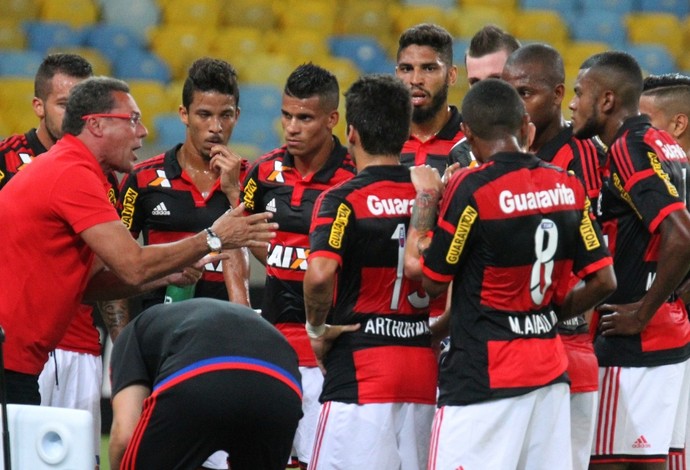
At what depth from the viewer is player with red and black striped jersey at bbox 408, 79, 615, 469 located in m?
4.45

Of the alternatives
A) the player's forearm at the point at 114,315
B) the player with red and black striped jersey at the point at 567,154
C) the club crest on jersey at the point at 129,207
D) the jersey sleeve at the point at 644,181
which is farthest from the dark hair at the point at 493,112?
the player's forearm at the point at 114,315

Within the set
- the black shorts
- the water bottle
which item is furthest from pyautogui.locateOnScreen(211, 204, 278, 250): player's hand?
the water bottle

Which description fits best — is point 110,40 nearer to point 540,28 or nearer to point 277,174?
point 540,28

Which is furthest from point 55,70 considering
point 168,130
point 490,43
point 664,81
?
point 168,130

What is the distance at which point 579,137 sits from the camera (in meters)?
5.50

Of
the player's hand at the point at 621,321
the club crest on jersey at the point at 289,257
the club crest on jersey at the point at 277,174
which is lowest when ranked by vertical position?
the player's hand at the point at 621,321

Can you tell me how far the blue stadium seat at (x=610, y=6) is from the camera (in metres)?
13.6

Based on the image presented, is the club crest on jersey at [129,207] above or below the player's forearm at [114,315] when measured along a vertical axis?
above

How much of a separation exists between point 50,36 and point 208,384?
873 cm

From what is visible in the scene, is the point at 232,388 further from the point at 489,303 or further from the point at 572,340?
the point at 572,340

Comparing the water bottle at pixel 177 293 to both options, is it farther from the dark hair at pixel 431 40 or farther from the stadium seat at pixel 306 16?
the stadium seat at pixel 306 16

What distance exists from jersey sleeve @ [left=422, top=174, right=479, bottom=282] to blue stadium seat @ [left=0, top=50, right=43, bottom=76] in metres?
7.79

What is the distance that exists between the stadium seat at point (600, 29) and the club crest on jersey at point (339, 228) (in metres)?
9.30

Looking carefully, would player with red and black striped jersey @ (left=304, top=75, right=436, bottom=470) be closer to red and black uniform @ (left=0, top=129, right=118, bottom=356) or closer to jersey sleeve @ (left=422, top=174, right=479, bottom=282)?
jersey sleeve @ (left=422, top=174, right=479, bottom=282)
